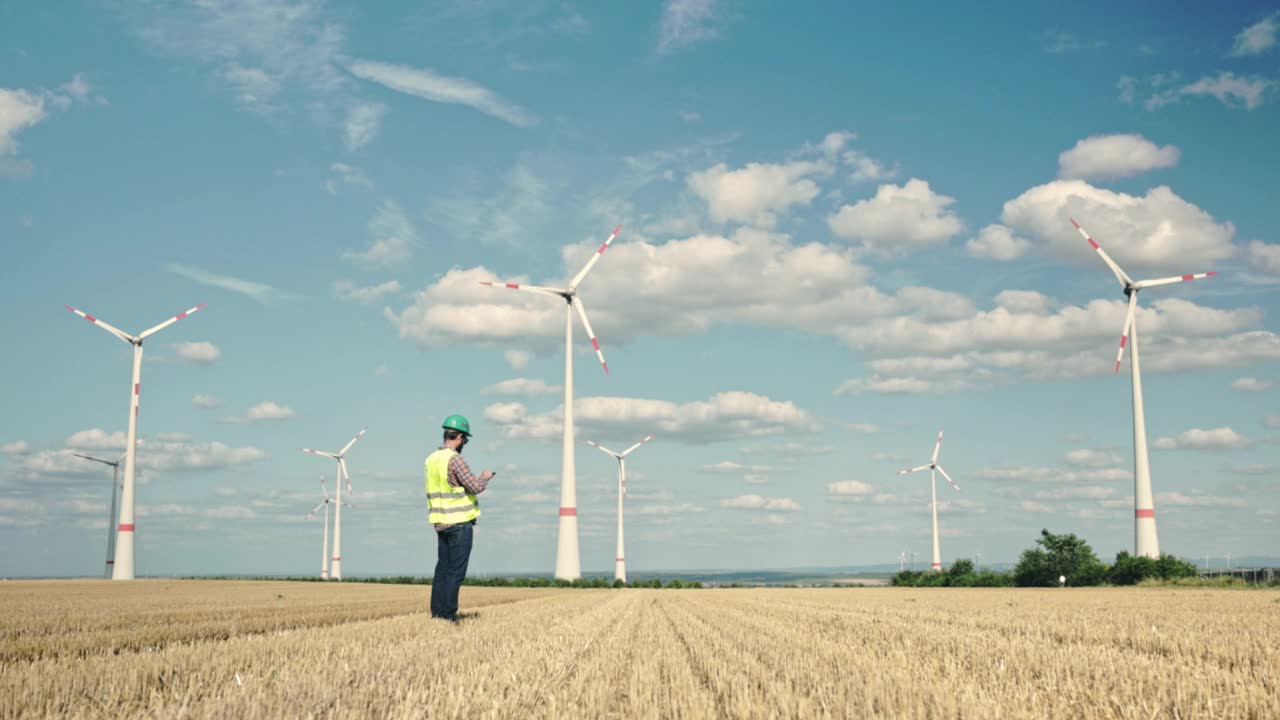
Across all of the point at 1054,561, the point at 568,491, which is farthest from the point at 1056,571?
the point at 568,491

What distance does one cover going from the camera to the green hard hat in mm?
13883

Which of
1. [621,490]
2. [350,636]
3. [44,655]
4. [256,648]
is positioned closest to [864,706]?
[256,648]

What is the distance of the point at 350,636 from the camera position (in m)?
10.9

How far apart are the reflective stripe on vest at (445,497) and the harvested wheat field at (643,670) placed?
63.7 inches

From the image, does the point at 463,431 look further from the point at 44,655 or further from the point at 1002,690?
the point at 1002,690

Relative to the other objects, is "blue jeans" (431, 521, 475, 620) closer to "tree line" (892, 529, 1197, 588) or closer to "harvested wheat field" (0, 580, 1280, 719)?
"harvested wheat field" (0, 580, 1280, 719)

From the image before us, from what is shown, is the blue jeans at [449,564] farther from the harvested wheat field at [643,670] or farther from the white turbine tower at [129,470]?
the white turbine tower at [129,470]

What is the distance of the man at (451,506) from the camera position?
13.6 m

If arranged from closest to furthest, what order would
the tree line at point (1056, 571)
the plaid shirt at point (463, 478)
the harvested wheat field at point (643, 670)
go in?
1. the harvested wheat field at point (643, 670)
2. the plaid shirt at point (463, 478)
3. the tree line at point (1056, 571)

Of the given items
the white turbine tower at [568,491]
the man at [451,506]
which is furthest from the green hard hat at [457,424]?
the white turbine tower at [568,491]

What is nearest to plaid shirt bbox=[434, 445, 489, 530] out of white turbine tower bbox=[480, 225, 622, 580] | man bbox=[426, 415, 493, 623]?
man bbox=[426, 415, 493, 623]

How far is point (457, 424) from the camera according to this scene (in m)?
13.9

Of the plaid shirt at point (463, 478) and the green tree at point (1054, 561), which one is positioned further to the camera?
the green tree at point (1054, 561)

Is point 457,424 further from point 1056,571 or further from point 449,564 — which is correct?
point 1056,571
